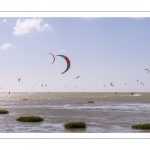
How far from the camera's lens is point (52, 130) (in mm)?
24750

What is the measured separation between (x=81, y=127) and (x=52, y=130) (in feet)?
8.90
